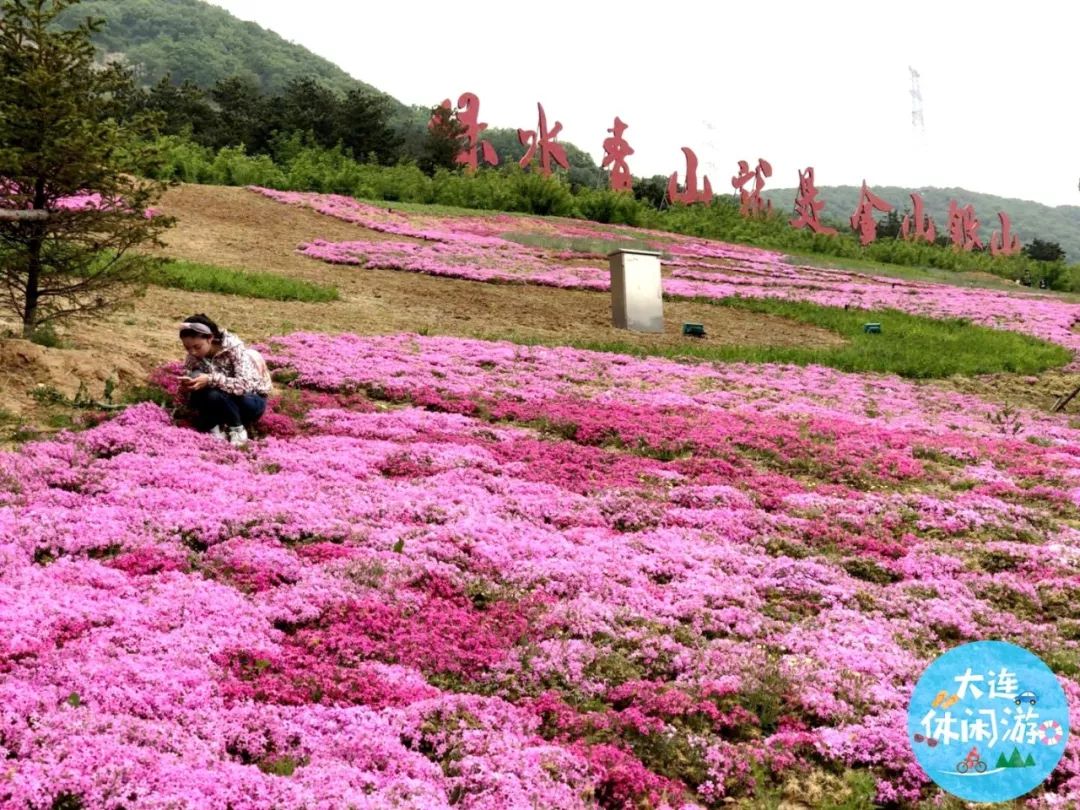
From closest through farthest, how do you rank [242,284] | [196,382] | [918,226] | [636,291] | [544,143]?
[196,382] < [242,284] < [636,291] < [544,143] < [918,226]

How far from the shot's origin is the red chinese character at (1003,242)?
8025 cm

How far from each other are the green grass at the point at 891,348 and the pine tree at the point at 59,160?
1092 cm

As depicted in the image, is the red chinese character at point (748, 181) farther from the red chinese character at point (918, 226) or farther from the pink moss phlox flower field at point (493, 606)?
the pink moss phlox flower field at point (493, 606)

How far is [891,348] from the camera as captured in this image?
23719 mm

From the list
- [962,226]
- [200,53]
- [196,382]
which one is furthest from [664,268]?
[200,53]

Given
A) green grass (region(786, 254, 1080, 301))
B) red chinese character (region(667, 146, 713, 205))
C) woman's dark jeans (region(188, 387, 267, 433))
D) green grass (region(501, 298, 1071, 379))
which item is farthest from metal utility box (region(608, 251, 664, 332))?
red chinese character (region(667, 146, 713, 205))

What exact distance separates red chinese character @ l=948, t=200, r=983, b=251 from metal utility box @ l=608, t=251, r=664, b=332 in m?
65.9

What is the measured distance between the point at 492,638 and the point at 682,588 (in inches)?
81.2

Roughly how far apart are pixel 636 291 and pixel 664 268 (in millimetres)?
13868

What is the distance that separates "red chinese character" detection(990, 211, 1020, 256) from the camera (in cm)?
8025

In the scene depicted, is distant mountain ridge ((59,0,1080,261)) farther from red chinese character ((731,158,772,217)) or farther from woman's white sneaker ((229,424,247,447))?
woman's white sneaker ((229,424,247,447))

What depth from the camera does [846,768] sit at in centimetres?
560

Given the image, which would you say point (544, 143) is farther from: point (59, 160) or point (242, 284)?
point (59, 160)

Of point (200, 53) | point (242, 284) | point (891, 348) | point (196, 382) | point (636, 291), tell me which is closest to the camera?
point (196, 382)
